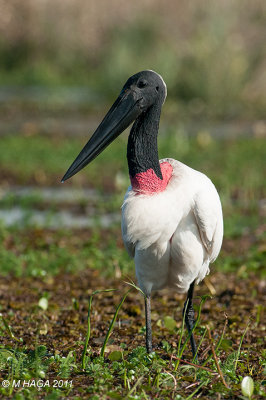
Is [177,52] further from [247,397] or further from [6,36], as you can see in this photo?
[247,397]

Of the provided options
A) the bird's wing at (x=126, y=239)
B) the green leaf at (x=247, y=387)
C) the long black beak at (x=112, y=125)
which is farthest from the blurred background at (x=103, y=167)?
the long black beak at (x=112, y=125)

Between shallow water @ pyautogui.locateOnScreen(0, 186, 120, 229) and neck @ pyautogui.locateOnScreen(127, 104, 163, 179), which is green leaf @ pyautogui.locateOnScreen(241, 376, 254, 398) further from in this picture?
shallow water @ pyautogui.locateOnScreen(0, 186, 120, 229)

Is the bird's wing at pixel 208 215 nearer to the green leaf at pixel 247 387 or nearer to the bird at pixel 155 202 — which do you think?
the bird at pixel 155 202

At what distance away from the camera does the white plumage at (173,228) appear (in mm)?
3553

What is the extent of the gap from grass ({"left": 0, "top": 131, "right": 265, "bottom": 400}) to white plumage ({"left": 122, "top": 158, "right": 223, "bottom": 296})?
0.60 ft

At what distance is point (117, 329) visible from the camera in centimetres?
454

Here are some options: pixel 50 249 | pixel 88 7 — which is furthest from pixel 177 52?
pixel 50 249

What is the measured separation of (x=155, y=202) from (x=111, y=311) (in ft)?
5.82

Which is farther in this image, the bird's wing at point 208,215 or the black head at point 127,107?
the black head at point 127,107

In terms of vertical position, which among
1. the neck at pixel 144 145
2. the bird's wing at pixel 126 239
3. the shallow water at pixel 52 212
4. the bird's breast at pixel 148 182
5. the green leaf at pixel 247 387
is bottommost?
the shallow water at pixel 52 212

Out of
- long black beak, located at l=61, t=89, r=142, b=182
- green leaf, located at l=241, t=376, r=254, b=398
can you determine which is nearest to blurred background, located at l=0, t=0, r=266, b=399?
green leaf, located at l=241, t=376, r=254, b=398

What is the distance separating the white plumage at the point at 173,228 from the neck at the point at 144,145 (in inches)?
4.6

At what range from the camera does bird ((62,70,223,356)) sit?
3568mm

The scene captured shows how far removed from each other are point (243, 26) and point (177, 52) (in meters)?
5.48
